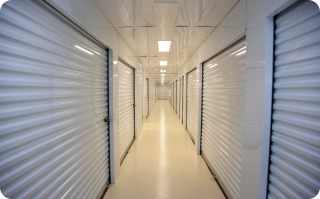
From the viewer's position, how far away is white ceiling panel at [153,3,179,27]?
1934mm

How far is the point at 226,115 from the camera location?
2270 millimetres

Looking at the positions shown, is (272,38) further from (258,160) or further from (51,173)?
(51,173)

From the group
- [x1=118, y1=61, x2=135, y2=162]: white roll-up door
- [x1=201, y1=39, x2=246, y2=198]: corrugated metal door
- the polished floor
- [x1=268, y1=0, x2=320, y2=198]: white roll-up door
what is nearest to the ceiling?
[x1=201, y1=39, x2=246, y2=198]: corrugated metal door

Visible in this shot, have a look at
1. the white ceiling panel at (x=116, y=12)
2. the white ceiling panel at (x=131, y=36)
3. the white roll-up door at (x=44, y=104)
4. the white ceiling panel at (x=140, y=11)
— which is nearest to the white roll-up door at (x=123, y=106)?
the white ceiling panel at (x=131, y=36)

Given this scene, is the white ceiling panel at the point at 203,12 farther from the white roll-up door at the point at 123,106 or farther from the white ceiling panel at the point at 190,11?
the white roll-up door at the point at 123,106

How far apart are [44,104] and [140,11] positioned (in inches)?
69.1

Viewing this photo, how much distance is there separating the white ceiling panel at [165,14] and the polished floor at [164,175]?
2.84 m

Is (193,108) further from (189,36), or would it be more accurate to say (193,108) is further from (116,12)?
(116,12)

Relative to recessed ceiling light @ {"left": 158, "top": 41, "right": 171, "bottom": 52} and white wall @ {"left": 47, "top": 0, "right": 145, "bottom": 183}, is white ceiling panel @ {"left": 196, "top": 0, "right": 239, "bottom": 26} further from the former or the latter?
white wall @ {"left": 47, "top": 0, "right": 145, "bottom": 183}

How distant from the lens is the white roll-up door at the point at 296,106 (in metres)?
0.99

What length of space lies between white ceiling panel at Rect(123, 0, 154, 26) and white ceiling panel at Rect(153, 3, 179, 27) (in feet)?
0.27

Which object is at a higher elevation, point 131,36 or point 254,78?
point 131,36

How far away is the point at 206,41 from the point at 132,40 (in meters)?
1.65

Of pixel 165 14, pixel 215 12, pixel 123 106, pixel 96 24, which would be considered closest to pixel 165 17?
pixel 165 14
